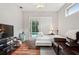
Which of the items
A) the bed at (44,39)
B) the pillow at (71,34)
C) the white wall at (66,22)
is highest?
the white wall at (66,22)

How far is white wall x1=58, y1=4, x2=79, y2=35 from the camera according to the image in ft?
7.79

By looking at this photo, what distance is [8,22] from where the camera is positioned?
2.22 meters

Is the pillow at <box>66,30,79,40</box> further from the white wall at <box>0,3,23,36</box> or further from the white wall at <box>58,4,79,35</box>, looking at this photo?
the white wall at <box>0,3,23,36</box>

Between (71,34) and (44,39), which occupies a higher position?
(71,34)

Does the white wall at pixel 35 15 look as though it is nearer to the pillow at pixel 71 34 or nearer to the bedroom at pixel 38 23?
the bedroom at pixel 38 23

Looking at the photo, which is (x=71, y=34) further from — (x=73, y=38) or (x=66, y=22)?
(x=66, y=22)

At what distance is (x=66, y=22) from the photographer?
99.9 inches

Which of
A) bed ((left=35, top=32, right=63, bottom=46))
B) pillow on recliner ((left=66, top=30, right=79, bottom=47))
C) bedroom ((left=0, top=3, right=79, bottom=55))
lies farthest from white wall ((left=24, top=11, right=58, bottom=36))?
pillow on recliner ((left=66, top=30, right=79, bottom=47))

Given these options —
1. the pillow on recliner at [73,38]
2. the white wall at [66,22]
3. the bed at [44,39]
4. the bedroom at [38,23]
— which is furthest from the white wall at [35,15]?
the pillow on recliner at [73,38]

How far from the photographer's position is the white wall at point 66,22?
2.37 m

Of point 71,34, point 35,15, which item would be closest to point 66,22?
point 71,34

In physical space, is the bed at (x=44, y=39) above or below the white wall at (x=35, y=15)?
below

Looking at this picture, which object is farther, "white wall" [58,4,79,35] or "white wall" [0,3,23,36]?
"white wall" [58,4,79,35]
